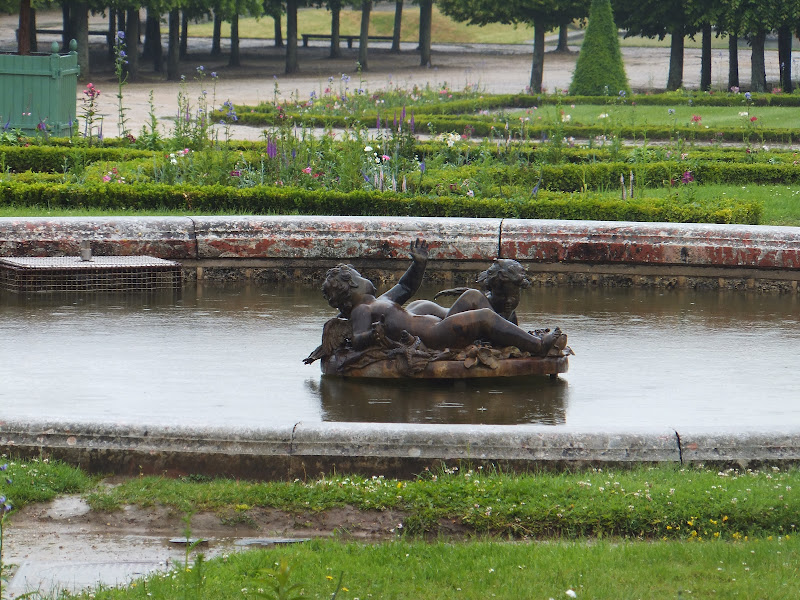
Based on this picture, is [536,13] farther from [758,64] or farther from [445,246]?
[445,246]

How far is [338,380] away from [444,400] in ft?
2.22

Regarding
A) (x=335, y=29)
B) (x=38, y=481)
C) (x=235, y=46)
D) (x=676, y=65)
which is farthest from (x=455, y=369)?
(x=335, y=29)

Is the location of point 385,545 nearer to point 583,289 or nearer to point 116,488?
point 116,488

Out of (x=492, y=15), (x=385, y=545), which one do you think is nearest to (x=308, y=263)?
(x=385, y=545)

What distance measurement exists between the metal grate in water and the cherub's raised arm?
2926mm

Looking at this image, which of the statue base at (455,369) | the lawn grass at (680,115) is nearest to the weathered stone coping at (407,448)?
the statue base at (455,369)

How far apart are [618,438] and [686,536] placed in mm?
691

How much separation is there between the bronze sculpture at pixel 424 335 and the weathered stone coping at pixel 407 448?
126 centimetres

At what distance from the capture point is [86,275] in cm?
904

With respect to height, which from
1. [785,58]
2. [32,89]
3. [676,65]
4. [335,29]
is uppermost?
[335,29]

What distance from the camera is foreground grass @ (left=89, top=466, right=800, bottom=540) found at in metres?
4.63

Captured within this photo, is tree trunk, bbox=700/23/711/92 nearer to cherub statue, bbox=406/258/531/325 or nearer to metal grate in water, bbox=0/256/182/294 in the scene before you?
metal grate in water, bbox=0/256/182/294

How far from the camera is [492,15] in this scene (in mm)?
36312

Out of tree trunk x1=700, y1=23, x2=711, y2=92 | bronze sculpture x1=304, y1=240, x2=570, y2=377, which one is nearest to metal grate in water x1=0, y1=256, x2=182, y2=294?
bronze sculpture x1=304, y1=240, x2=570, y2=377
